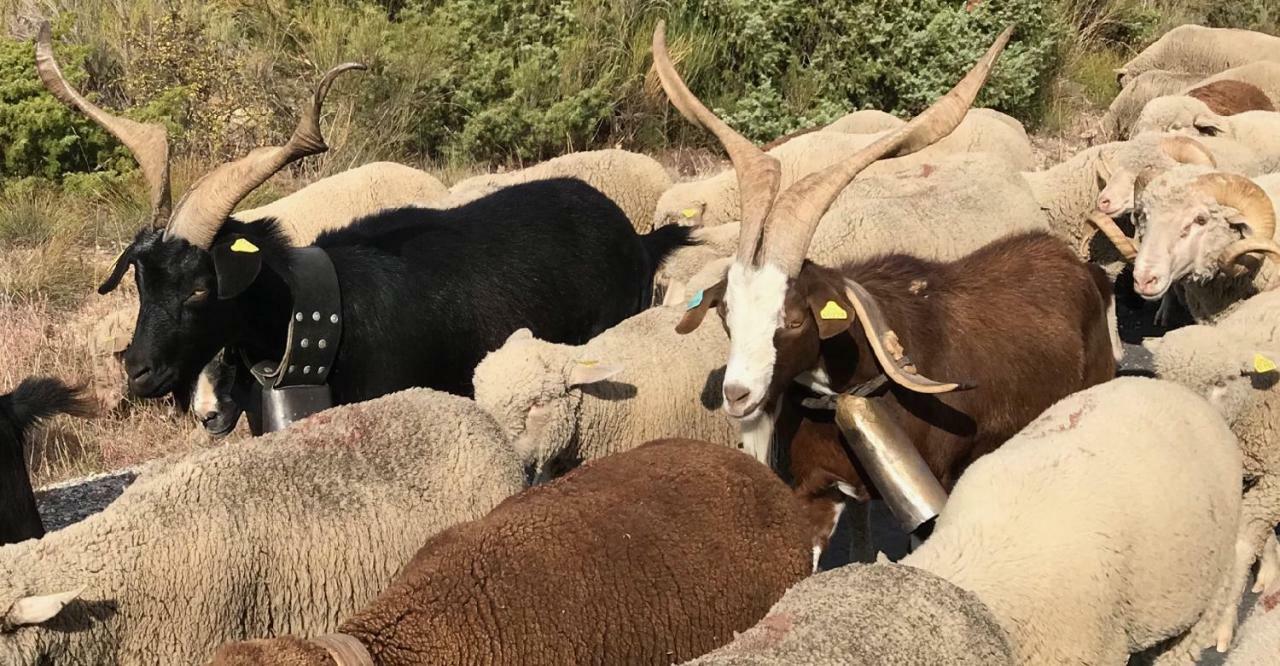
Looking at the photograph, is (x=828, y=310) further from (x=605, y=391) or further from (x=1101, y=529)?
(x=605, y=391)

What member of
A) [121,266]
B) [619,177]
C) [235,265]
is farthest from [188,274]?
[619,177]

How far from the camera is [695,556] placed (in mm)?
4223

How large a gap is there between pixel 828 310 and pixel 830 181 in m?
0.56

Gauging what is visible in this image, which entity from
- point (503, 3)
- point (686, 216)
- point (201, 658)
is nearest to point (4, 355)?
point (686, 216)

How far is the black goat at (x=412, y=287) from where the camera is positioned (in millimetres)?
5312

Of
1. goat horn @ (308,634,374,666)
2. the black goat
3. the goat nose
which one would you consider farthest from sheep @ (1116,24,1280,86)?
goat horn @ (308,634,374,666)

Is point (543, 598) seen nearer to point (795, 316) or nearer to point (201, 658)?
point (201, 658)

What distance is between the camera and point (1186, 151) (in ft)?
31.4

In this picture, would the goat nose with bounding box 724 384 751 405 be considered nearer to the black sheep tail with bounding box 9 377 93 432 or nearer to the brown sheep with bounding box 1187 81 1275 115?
the black sheep tail with bounding box 9 377 93 432

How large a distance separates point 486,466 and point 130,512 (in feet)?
3.99

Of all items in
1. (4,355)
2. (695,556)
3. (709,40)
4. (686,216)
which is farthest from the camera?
(709,40)

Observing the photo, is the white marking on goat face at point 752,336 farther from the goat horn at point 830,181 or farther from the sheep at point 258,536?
the sheep at point 258,536

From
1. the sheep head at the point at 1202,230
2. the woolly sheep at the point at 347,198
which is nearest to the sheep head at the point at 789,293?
the sheep head at the point at 1202,230

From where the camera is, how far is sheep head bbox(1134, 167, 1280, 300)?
7.79m
